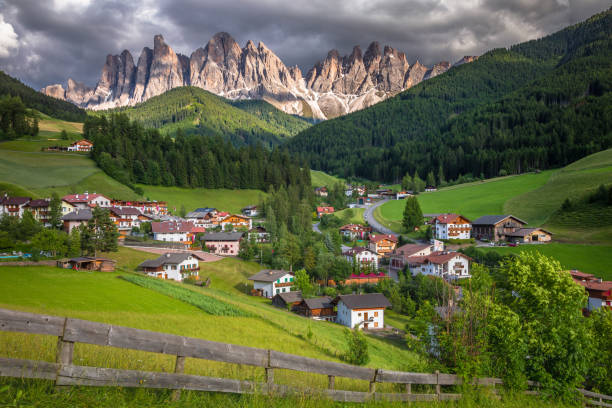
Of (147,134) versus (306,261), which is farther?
(147,134)

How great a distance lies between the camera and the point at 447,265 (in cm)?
6662

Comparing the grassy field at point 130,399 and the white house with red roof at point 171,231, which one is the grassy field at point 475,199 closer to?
the white house with red roof at point 171,231

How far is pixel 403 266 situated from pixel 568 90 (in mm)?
189809

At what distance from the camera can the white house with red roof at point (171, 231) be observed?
8256cm

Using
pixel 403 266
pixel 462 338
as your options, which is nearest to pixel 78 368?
pixel 462 338

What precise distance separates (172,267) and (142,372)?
59029mm

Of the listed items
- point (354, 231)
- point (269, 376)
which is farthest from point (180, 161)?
point (269, 376)

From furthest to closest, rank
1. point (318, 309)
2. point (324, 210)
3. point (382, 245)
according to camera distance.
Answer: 1. point (324, 210)
2. point (382, 245)
3. point (318, 309)

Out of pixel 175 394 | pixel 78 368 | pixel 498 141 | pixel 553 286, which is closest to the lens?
pixel 78 368

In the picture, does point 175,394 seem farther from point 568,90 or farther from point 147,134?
point 568,90

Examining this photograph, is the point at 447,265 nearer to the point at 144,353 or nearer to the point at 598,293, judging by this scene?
the point at 598,293

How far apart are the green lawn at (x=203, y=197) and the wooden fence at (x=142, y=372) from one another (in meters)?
114

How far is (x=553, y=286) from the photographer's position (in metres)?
16.8

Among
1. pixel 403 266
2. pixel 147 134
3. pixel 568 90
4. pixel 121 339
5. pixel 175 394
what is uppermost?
pixel 568 90
